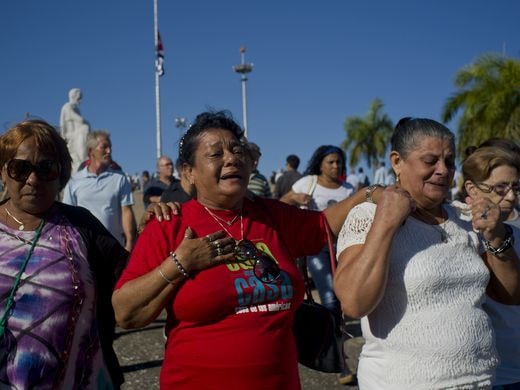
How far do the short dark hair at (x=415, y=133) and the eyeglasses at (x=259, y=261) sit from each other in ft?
2.53

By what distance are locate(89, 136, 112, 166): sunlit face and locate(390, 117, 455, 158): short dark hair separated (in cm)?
431

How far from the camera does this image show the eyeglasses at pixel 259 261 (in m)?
2.47

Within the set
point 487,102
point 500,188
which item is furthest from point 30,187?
point 487,102

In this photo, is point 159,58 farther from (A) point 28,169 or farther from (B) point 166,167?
(A) point 28,169

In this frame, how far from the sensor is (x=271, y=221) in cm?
280

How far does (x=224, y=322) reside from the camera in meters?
2.40

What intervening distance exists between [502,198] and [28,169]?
92.2 inches

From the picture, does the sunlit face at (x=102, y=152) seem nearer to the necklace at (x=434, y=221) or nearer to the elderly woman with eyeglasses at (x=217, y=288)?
the elderly woman with eyeglasses at (x=217, y=288)

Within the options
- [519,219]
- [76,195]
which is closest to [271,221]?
[519,219]

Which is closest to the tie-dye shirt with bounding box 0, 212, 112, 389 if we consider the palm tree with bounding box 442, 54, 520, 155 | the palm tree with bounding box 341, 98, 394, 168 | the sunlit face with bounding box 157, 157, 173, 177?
the sunlit face with bounding box 157, 157, 173, 177

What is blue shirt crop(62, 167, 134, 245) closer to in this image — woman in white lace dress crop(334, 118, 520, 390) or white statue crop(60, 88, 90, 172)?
woman in white lace dress crop(334, 118, 520, 390)

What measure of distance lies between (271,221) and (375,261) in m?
0.70

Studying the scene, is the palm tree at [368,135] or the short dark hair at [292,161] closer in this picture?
the short dark hair at [292,161]

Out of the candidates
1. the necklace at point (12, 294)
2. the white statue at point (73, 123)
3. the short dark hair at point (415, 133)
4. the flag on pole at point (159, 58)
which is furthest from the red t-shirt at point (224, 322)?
the flag on pole at point (159, 58)
